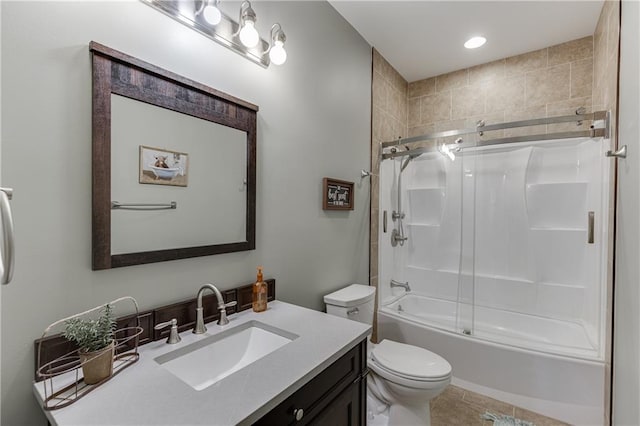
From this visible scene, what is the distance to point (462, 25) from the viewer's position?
2.21m

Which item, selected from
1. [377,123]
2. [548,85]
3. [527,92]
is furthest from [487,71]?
[377,123]

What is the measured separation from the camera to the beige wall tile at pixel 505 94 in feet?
8.66

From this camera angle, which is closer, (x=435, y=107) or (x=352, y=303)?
(x=352, y=303)

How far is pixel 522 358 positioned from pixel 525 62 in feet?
8.14

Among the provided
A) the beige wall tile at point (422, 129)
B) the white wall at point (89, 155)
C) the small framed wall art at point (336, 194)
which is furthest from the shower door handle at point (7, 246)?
the beige wall tile at point (422, 129)

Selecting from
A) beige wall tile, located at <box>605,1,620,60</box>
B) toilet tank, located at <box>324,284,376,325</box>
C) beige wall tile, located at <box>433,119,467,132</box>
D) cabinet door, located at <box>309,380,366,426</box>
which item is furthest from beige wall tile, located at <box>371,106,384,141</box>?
cabinet door, located at <box>309,380,366,426</box>

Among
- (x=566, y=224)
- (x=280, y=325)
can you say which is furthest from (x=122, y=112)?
(x=566, y=224)

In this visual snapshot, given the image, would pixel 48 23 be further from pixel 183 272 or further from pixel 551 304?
pixel 551 304

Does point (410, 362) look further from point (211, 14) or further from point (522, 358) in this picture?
point (211, 14)

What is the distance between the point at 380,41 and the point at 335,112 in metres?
0.91

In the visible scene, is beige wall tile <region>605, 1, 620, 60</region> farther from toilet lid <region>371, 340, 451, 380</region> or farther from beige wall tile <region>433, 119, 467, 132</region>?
toilet lid <region>371, 340, 451, 380</region>

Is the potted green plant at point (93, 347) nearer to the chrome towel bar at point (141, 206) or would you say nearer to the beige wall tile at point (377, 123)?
the chrome towel bar at point (141, 206)

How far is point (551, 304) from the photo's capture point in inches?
95.3

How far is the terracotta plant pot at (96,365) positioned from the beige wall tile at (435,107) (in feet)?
10.5
